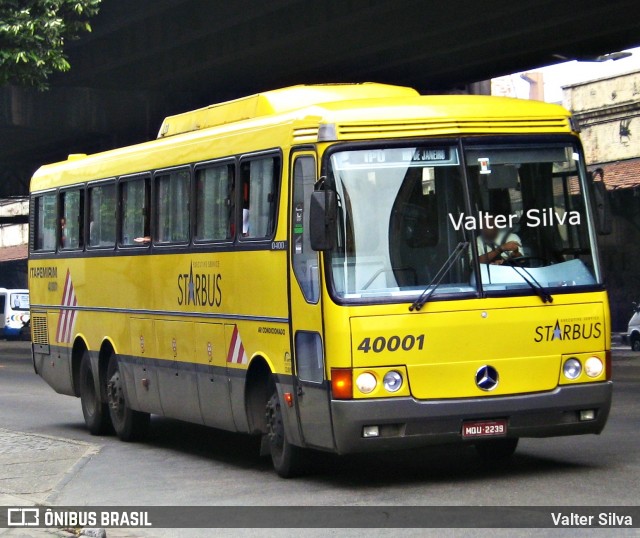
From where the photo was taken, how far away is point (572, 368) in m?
11.1

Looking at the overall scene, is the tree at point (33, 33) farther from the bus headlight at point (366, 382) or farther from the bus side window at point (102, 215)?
the bus headlight at point (366, 382)

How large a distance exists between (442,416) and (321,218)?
5.37 feet

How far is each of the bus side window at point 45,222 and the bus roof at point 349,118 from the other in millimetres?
4228

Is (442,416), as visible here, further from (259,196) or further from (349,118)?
(259,196)

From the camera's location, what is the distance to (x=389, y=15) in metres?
26.8

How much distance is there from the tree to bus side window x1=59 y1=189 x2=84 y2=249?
713cm

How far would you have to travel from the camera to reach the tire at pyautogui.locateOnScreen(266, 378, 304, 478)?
11.7 meters

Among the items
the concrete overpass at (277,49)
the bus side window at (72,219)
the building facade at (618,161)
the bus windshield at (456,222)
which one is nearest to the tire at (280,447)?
the bus windshield at (456,222)

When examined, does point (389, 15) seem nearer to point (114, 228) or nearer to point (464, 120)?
point (114, 228)

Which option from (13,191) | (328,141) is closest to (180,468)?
(328,141)

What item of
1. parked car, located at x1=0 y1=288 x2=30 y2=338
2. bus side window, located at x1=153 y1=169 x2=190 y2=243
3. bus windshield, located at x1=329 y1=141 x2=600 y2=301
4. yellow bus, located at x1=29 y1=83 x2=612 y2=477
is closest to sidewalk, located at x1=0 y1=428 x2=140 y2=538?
yellow bus, located at x1=29 y1=83 x2=612 y2=477

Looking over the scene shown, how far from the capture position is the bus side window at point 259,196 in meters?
11.9

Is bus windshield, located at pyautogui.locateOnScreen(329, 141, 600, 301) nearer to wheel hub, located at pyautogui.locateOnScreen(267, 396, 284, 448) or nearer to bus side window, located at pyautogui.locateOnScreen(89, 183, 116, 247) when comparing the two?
wheel hub, located at pyautogui.locateOnScreen(267, 396, 284, 448)

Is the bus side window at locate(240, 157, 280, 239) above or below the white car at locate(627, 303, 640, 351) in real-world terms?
above
